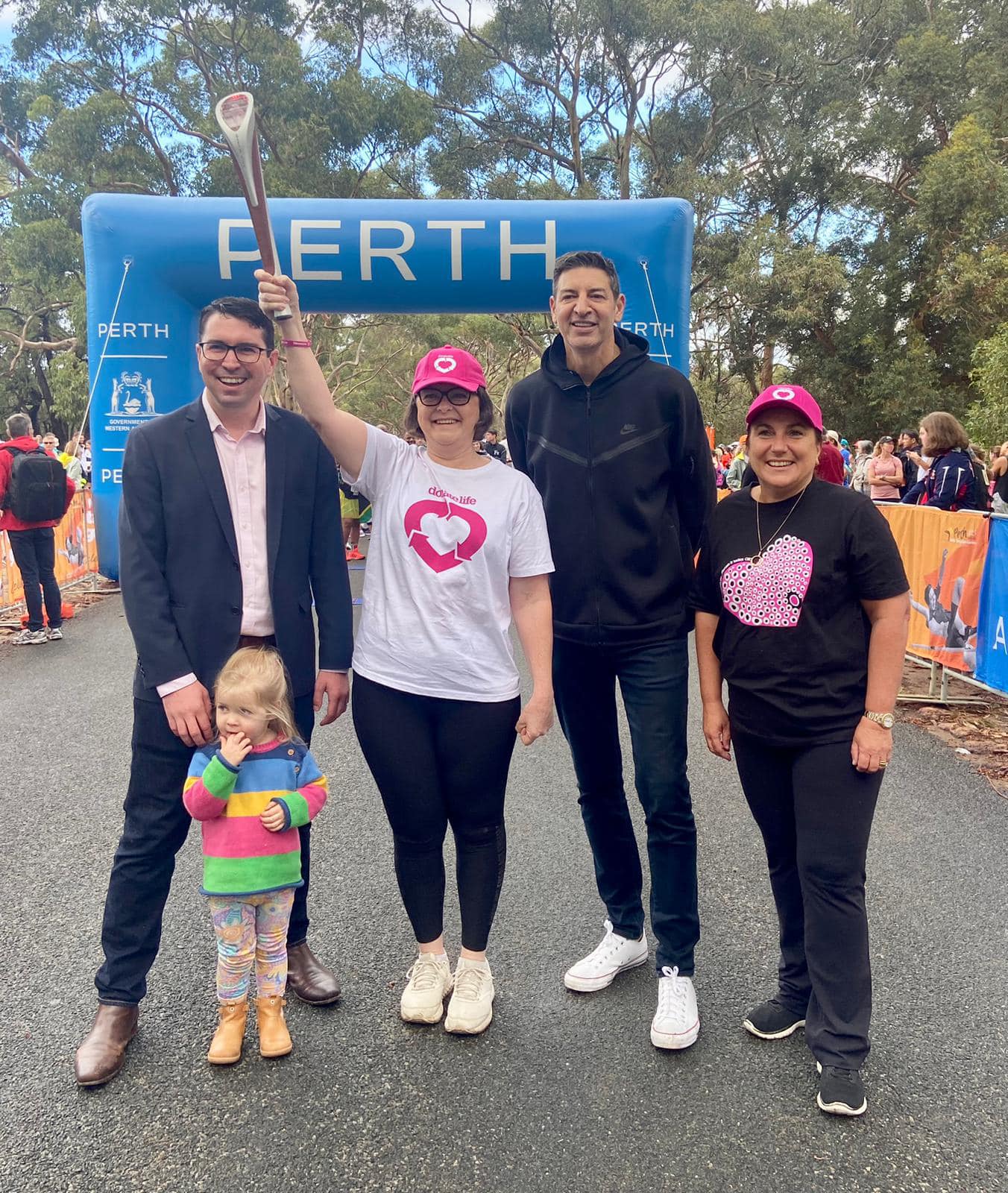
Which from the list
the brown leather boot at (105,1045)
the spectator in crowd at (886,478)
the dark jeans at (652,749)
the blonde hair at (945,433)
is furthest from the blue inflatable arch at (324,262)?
the spectator in crowd at (886,478)

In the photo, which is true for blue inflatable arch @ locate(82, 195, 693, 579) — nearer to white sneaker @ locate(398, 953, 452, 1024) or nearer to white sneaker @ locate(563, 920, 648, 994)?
white sneaker @ locate(563, 920, 648, 994)

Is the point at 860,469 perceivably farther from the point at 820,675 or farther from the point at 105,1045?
the point at 105,1045

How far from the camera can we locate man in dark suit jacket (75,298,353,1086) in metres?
2.47

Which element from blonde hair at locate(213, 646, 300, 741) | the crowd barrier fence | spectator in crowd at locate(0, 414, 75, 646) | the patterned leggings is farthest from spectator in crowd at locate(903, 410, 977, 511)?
spectator in crowd at locate(0, 414, 75, 646)

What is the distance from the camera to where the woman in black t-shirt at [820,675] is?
234cm

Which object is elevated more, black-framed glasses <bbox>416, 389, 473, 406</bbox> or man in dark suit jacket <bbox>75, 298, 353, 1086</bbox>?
black-framed glasses <bbox>416, 389, 473, 406</bbox>

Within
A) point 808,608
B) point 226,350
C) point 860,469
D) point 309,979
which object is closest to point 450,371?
point 226,350

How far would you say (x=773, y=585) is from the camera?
95.8 inches

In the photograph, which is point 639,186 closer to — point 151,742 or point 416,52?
point 416,52

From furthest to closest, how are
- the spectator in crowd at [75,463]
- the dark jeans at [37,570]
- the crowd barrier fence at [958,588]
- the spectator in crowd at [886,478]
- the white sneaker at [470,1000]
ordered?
the spectator in crowd at [75,463] → the spectator in crowd at [886,478] → the dark jeans at [37,570] → the crowd barrier fence at [958,588] → the white sneaker at [470,1000]

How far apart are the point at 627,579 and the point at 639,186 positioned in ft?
79.3

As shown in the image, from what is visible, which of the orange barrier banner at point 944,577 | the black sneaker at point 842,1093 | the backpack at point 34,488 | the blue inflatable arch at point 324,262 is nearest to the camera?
the black sneaker at point 842,1093

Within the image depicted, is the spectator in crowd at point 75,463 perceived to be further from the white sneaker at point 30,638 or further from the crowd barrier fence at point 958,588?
the crowd barrier fence at point 958,588

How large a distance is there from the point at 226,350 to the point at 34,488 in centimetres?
680
